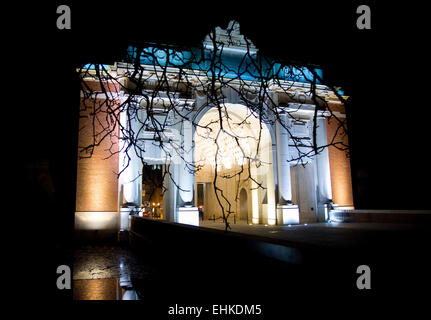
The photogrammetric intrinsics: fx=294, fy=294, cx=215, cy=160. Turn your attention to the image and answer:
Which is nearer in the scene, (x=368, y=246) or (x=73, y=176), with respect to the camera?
(x=368, y=246)

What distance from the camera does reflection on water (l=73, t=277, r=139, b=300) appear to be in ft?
12.8

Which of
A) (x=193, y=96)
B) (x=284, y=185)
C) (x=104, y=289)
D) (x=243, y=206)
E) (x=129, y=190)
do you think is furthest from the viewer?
(x=243, y=206)

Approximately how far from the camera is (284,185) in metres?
18.4

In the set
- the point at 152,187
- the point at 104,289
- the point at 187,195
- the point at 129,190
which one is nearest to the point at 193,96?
the point at 187,195

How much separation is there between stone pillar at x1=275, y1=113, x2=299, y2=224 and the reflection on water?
14043 millimetres

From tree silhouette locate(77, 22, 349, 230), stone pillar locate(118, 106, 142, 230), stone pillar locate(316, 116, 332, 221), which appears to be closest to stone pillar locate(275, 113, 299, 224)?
tree silhouette locate(77, 22, 349, 230)

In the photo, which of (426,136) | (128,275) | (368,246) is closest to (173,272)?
(128,275)

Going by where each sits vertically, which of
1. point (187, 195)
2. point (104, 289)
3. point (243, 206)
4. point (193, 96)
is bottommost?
point (104, 289)

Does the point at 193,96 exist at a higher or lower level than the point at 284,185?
higher

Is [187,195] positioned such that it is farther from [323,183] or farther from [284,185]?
[323,183]

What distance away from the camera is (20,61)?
11.7 feet

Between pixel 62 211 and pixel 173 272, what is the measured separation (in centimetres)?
1209

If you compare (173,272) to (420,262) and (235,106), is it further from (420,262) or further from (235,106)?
(235,106)

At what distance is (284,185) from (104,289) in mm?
15178
